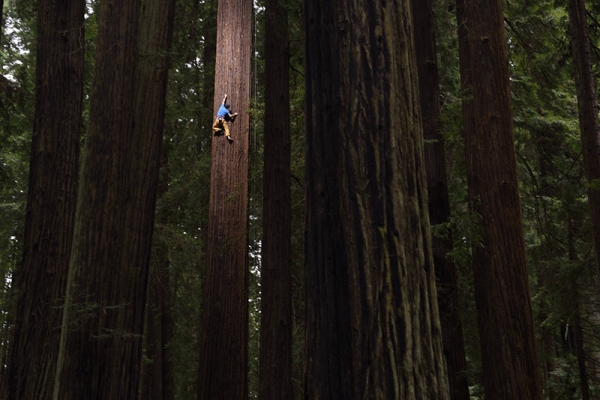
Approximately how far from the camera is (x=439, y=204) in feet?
32.1

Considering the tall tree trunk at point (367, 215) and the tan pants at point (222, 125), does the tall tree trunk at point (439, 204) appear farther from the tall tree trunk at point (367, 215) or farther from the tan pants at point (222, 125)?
the tall tree trunk at point (367, 215)

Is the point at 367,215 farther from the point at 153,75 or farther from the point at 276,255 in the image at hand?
the point at 276,255

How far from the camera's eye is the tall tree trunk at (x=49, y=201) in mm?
8336

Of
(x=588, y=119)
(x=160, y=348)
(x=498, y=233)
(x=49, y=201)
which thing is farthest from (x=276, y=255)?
Result: (x=160, y=348)

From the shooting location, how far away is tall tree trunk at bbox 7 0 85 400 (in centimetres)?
834

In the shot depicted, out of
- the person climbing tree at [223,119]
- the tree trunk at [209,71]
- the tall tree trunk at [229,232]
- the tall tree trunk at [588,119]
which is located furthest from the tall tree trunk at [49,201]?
the tall tree trunk at [588,119]

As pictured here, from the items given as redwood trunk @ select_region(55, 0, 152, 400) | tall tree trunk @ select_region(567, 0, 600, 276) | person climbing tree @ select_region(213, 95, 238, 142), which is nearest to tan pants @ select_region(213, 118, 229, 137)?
person climbing tree @ select_region(213, 95, 238, 142)

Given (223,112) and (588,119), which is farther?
(223,112)

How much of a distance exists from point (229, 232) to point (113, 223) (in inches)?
93.3

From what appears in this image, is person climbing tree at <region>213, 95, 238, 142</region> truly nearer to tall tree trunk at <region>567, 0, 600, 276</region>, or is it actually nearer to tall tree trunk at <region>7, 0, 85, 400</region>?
tall tree trunk at <region>7, 0, 85, 400</region>

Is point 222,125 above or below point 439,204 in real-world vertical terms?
above

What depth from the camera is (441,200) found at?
9836mm

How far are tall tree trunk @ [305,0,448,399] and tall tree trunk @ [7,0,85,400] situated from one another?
6329 mm

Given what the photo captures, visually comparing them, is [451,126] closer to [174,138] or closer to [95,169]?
[95,169]
